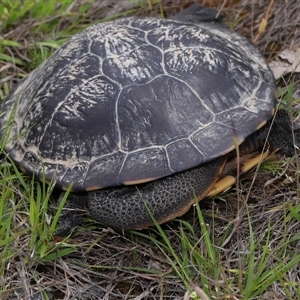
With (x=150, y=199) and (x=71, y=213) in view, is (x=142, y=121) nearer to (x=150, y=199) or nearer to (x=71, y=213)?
(x=150, y=199)

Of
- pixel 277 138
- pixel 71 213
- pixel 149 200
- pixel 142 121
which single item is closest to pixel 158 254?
pixel 149 200

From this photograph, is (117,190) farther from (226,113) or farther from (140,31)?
(140,31)

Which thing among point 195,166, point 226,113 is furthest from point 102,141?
point 226,113

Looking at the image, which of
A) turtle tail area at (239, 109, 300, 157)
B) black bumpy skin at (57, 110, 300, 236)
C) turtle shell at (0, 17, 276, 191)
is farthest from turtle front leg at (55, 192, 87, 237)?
turtle tail area at (239, 109, 300, 157)

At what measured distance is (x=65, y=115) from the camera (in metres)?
2.20

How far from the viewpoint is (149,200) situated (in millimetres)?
2059

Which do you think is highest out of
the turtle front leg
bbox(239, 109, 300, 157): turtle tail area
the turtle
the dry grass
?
the turtle

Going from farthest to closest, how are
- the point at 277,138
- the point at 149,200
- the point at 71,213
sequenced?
the point at 277,138 < the point at 71,213 < the point at 149,200

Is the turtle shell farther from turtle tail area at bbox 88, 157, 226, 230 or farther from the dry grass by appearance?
the dry grass

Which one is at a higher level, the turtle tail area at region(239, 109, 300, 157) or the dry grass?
the turtle tail area at region(239, 109, 300, 157)

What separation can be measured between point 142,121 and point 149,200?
34 centimetres

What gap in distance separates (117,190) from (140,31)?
78 centimetres

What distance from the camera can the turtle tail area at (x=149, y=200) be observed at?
6.76ft

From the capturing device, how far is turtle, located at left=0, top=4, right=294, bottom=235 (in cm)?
207
